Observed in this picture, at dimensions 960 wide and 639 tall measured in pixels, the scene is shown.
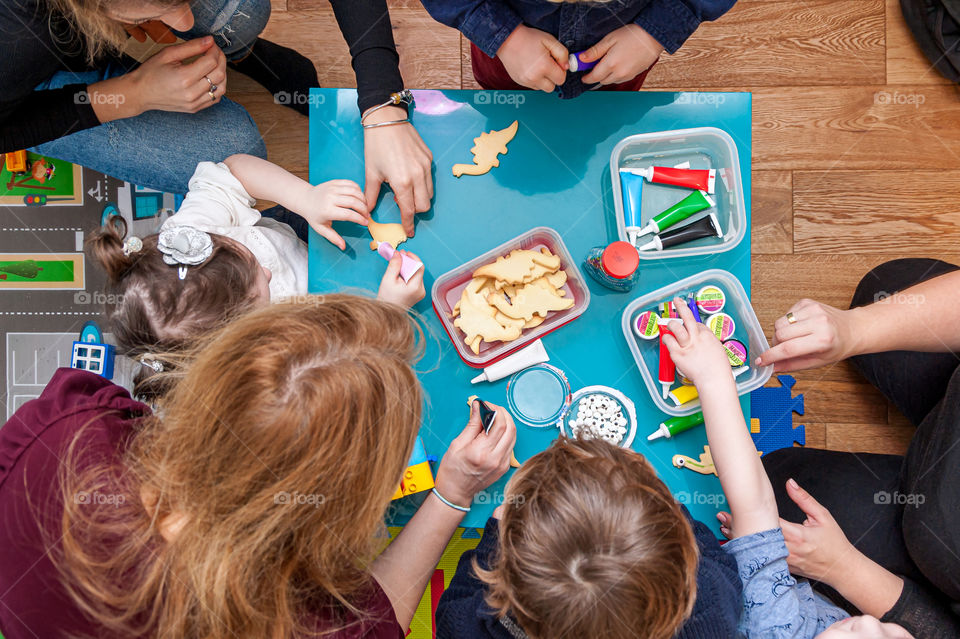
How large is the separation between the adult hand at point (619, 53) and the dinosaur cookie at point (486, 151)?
16 cm

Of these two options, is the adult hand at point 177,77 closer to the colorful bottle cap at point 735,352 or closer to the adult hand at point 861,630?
the colorful bottle cap at point 735,352

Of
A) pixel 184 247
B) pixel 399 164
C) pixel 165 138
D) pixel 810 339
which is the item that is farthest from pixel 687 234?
pixel 165 138

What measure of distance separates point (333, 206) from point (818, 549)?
0.96m

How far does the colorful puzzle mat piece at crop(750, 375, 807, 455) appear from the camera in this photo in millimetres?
1353

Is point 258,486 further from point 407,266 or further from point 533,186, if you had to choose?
point 533,186

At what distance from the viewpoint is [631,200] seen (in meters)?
0.93

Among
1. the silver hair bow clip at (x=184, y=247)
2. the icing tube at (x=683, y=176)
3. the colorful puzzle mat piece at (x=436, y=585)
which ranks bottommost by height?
the colorful puzzle mat piece at (x=436, y=585)

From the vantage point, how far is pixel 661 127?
0.94 metres

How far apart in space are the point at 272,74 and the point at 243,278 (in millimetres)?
Result: 735

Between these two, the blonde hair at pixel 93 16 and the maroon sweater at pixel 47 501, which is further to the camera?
the blonde hair at pixel 93 16

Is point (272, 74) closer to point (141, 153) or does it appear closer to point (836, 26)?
point (141, 153)

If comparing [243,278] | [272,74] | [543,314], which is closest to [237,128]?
[272,74]

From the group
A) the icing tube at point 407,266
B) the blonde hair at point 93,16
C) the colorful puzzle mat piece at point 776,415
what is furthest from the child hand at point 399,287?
the colorful puzzle mat piece at point 776,415

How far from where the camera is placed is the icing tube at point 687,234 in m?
0.93
